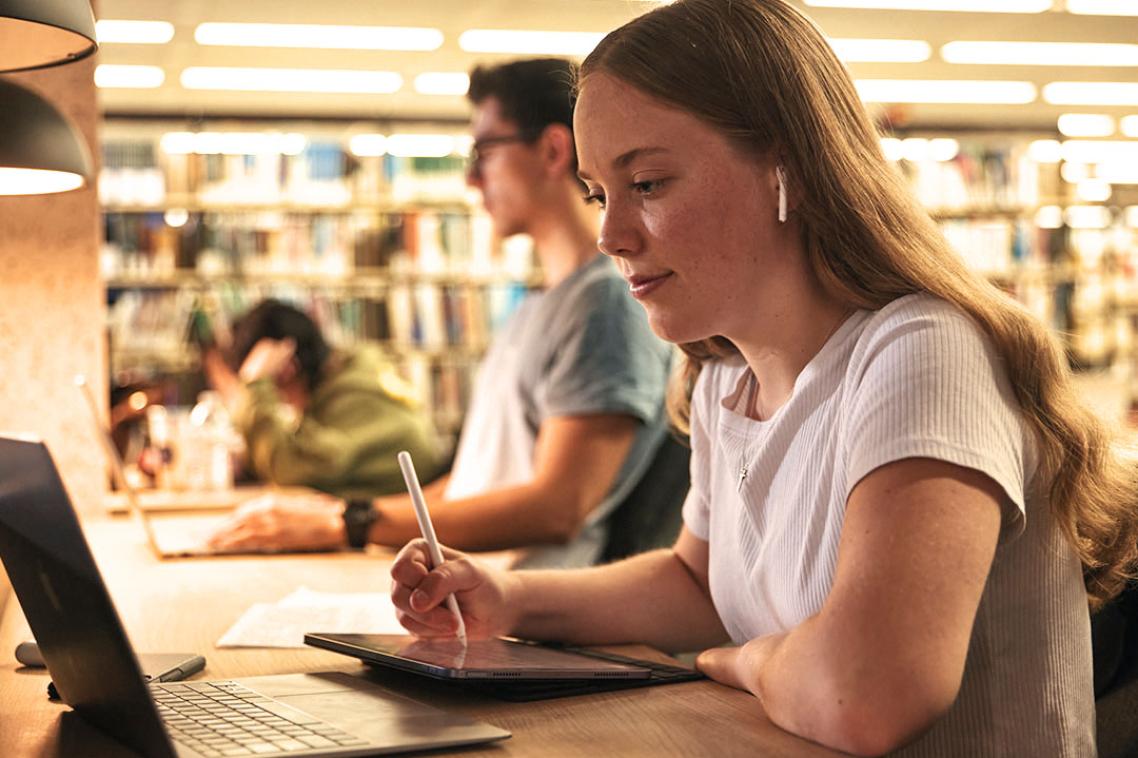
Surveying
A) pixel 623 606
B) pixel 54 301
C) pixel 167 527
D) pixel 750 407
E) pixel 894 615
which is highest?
pixel 54 301

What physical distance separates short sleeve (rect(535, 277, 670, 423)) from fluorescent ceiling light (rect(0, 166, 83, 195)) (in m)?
0.77

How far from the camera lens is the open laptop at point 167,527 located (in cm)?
217

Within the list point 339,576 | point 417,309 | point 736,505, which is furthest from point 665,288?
point 417,309

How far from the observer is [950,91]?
8.13 m

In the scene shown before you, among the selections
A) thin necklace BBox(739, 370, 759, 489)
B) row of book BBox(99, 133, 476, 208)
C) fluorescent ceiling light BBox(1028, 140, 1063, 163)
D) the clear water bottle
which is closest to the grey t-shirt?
thin necklace BBox(739, 370, 759, 489)

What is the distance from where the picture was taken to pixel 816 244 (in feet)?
3.82

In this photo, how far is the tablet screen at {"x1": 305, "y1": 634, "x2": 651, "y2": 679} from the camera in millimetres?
1076

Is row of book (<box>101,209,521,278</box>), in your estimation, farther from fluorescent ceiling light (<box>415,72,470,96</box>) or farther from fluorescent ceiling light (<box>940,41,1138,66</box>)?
fluorescent ceiling light (<box>940,41,1138,66</box>)

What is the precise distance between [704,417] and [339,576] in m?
0.76

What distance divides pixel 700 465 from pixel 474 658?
397mm

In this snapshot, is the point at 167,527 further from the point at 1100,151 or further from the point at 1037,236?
the point at 1100,151

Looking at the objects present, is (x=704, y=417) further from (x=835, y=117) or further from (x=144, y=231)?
(x=144, y=231)

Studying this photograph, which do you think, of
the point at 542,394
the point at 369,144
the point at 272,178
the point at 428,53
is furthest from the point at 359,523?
the point at 369,144

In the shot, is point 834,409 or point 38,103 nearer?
point 834,409
